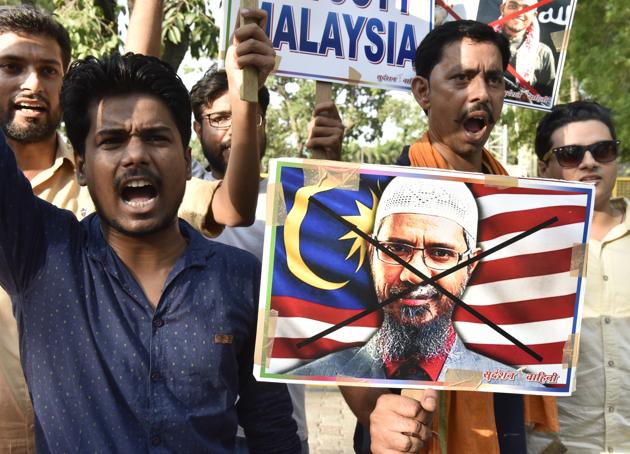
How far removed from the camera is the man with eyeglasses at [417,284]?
2.30m

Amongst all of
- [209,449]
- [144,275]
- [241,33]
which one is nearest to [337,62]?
[241,33]

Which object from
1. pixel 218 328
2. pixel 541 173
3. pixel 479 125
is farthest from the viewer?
pixel 541 173

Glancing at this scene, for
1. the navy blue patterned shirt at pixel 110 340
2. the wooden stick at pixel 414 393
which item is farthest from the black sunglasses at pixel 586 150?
the navy blue patterned shirt at pixel 110 340

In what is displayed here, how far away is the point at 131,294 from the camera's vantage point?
2.15 meters

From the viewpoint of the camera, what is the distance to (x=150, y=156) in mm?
2207

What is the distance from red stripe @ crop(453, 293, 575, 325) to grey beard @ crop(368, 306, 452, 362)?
0.21 ft

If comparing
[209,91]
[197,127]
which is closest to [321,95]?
[209,91]

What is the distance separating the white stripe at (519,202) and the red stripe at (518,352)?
0.37 m

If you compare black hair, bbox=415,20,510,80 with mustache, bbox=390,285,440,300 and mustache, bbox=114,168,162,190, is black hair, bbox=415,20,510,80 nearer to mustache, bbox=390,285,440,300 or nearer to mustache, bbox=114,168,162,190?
mustache, bbox=390,285,440,300

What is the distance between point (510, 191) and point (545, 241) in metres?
0.18

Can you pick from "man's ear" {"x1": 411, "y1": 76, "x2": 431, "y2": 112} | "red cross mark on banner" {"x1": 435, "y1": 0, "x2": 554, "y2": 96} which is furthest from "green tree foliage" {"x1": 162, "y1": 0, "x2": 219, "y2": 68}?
"man's ear" {"x1": 411, "y1": 76, "x2": 431, "y2": 112}

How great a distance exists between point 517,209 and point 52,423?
1.36 meters

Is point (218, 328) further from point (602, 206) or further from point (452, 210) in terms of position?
point (602, 206)

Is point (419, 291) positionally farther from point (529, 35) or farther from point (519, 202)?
point (529, 35)
